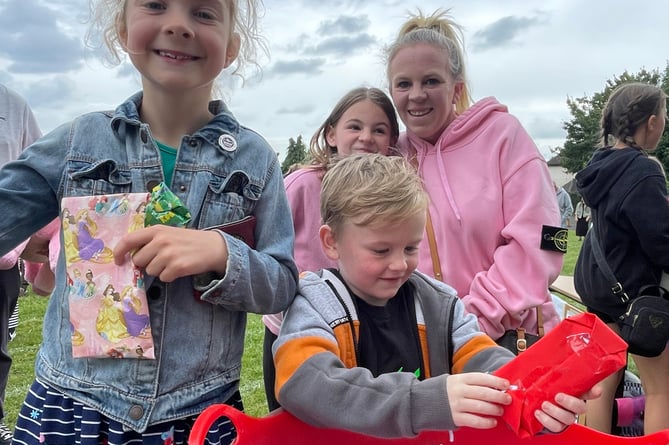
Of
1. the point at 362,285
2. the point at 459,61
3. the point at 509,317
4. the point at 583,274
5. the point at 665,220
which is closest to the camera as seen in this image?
the point at 362,285

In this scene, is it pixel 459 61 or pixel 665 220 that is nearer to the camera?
pixel 459 61

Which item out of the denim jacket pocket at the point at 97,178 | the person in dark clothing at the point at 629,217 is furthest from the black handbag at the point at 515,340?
the person in dark clothing at the point at 629,217

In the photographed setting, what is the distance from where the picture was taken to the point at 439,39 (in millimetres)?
2141

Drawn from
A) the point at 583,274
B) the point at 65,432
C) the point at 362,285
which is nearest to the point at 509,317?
the point at 362,285

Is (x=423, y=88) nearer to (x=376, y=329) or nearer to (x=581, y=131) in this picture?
(x=376, y=329)

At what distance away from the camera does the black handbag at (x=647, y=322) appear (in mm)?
2924

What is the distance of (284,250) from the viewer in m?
1.45

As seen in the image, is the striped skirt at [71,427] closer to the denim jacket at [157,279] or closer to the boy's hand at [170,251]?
the denim jacket at [157,279]

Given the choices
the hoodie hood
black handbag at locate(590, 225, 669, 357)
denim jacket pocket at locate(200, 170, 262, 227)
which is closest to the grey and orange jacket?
denim jacket pocket at locate(200, 170, 262, 227)

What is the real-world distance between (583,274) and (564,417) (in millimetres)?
2583

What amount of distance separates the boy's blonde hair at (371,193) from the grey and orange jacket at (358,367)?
0.64 feet

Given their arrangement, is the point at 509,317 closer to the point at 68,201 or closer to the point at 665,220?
the point at 68,201

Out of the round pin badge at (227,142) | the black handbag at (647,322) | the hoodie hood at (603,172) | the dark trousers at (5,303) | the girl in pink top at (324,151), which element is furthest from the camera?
the hoodie hood at (603,172)

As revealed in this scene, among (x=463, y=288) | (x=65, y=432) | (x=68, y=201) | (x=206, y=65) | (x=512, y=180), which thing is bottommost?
(x=65, y=432)
